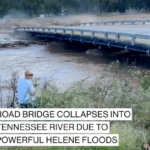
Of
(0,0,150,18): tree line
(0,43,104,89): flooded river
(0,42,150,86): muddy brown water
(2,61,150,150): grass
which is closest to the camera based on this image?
(2,61,150,150): grass

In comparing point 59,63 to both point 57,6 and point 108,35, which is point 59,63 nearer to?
point 108,35

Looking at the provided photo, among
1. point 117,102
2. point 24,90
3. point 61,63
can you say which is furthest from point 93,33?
point 117,102

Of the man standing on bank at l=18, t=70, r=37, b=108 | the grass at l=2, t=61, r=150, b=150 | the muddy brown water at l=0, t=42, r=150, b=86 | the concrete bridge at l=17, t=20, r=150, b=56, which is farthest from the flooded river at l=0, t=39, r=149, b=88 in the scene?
the grass at l=2, t=61, r=150, b=150

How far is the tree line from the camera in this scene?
78.8 meters

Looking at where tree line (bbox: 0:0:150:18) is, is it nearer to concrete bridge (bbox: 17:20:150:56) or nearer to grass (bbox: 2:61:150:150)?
concrete bridge (bbox: 17:20:150:56)

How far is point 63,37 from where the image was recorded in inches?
1228

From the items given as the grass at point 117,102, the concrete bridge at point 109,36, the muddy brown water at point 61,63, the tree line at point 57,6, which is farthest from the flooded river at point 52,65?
the tree line at point 57,6

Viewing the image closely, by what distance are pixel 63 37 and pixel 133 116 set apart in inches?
956

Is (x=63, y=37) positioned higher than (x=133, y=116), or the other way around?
(x=63, y=37)

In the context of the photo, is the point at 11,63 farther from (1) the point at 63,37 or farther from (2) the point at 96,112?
(2) the point at 96,112

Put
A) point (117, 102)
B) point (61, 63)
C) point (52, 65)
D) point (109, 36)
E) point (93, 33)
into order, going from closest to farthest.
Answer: point (117, 102), point (52, 65), point (61, 63), point (109, 36), point (93, 33)

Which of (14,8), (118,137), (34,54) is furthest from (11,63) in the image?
(14,8)

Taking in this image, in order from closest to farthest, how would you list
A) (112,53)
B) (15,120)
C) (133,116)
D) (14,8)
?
(15,120) < (133,116) < (112,53) < (14,8)

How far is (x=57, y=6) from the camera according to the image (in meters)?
82.9
